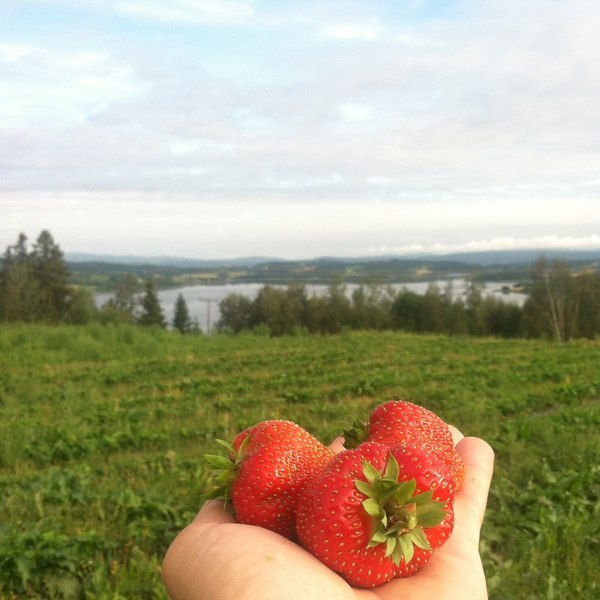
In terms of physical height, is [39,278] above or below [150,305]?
above

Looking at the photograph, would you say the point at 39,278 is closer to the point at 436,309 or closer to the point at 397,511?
the point at 436,309

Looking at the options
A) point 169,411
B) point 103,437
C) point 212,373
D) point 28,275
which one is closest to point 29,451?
point 103,437

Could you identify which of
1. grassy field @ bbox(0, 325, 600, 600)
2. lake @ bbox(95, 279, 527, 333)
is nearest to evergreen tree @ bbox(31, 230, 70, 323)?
lake @ bbox(95, 279, 527, 333)

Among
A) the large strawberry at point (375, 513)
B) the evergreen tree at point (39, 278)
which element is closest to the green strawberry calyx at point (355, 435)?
the large strawberry at point (375, 513)

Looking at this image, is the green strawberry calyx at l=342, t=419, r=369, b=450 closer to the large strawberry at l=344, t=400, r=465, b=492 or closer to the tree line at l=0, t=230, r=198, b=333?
the large strawberry at l=344, t=400, r=465, b=492

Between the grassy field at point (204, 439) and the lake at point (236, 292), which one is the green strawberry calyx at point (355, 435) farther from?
the lake at point (236, 292)

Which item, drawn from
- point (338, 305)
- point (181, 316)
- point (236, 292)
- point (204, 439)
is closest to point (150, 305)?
point (181, 316)

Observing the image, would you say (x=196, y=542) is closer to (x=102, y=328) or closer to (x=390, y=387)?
(x=390, y=387)
